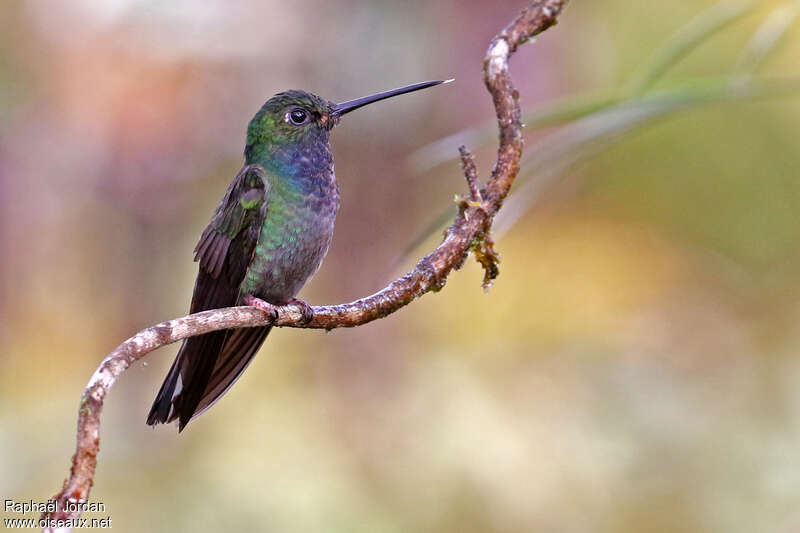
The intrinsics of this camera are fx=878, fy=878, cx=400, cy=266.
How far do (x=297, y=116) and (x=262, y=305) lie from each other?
0.95m

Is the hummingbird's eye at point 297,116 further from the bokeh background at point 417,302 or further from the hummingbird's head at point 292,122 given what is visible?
the bokeh background at point 417,302

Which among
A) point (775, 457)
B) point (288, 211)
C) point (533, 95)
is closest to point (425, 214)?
point (533, 95)

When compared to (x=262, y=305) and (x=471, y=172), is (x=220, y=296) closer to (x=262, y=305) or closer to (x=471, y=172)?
(x=262, y=305)

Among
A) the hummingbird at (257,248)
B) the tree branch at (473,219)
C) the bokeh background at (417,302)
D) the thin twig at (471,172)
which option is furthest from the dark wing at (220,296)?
the bokeh background at (417,302)

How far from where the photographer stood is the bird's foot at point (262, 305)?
2431 mm

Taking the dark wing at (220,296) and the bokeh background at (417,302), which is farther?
the bokeh background at (417,302)

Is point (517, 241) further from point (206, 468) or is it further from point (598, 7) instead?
point (206, 468)

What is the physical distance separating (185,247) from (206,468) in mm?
1496

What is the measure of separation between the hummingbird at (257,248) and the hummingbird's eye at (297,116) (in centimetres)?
10

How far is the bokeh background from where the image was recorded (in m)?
5.01

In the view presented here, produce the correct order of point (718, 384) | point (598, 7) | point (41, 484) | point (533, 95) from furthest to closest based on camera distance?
1. point (598, 7)
2. point (533, 95)
3. point (718, 384)
4. point (41, 484)

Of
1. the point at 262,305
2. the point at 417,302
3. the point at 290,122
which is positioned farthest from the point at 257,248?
the point at 417,302

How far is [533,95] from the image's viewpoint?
19.4ft

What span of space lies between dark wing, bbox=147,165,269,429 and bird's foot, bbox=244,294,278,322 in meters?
0.04
